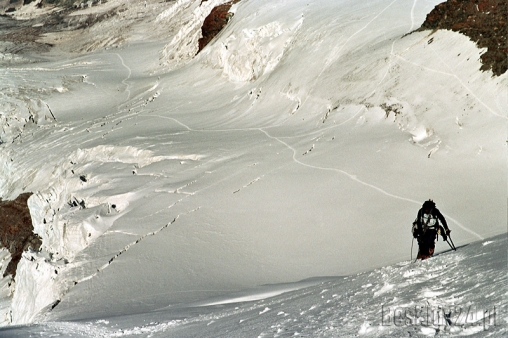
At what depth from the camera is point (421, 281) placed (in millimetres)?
6801

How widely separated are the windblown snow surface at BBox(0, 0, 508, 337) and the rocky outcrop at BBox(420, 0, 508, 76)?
0.34m

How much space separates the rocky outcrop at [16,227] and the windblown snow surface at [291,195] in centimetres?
59

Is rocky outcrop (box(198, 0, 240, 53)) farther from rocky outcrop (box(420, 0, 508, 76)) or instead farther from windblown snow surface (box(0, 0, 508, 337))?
rocky outcrop (box(420, 0, 508, 76))

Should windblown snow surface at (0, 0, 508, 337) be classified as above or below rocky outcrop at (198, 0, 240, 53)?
below

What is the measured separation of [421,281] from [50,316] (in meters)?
7.31

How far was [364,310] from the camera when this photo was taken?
20.7 ft

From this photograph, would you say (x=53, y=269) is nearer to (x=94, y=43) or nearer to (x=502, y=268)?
(x=502, y=268)

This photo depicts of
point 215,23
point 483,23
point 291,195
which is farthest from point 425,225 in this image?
point 215,23

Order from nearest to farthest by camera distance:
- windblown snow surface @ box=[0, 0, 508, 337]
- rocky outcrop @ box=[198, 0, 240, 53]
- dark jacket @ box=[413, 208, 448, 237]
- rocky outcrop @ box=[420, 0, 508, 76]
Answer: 1. windblown snow surface @ box=[0, 0, 508, 337]
2. dark jacket @ box=[413, 208, 448, 237]
3. rocky outcrop @ box=[420, 0, 508, 76]
4. rocky outcrop @ box=[198, 0, 240, 53]

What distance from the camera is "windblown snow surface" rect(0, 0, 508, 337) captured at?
725cm

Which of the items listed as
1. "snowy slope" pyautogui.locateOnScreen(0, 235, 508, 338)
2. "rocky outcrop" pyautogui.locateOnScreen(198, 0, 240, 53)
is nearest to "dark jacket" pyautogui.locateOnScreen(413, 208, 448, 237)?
"snowy slope" pyautogui.locateOnScreen(0, 235, 508, 338)

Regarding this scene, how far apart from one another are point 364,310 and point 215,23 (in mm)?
26971

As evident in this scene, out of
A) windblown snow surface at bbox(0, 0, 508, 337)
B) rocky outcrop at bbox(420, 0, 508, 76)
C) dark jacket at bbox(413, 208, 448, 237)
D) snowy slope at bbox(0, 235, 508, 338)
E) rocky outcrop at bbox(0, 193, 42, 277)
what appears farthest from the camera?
rocky outcrop at bbox(0, 193, 42, 277)

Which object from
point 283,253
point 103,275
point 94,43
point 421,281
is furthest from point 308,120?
point 94,43
